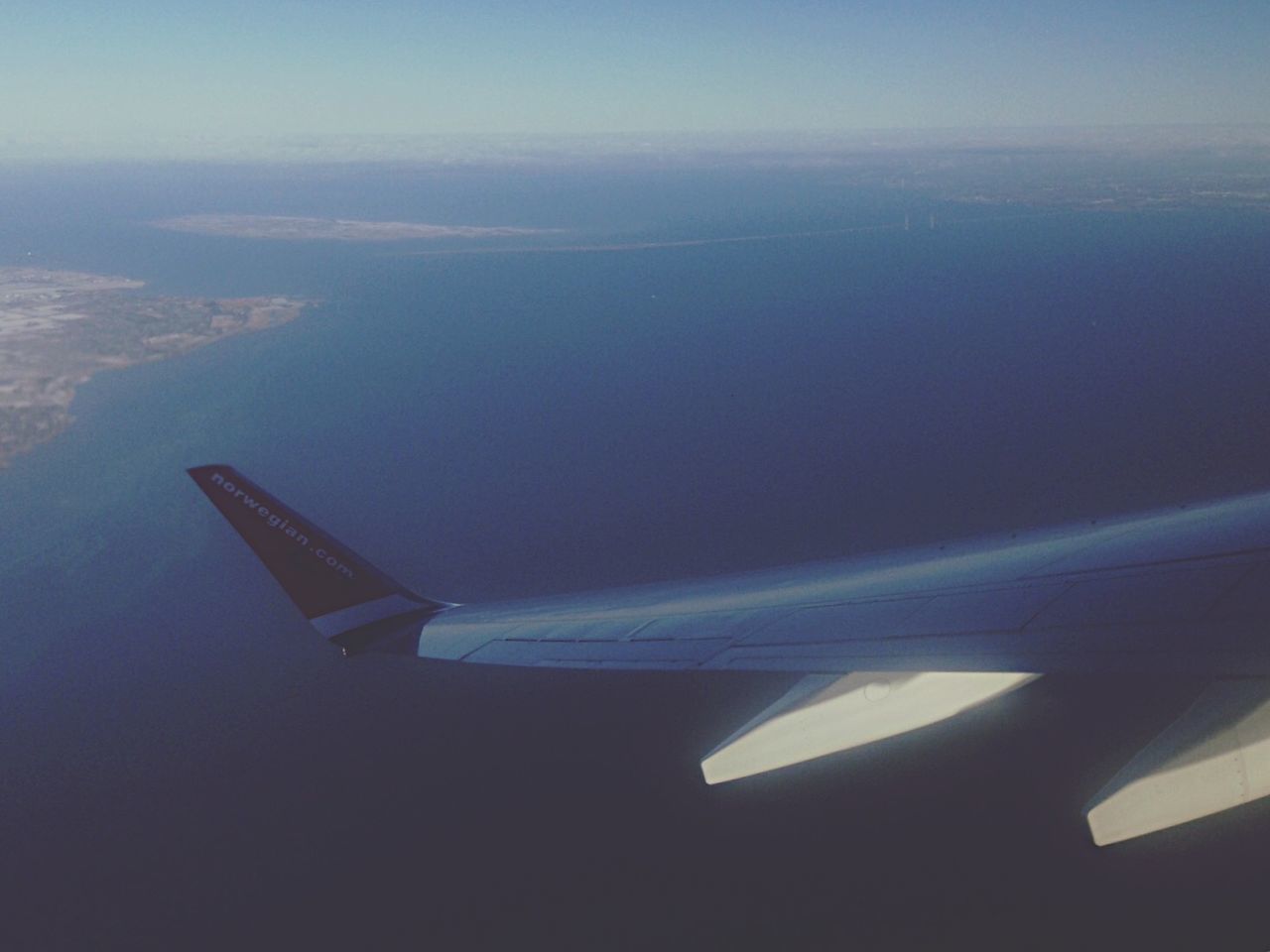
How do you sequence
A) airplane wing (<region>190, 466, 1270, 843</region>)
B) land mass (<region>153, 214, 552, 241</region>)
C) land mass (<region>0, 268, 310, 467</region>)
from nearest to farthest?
airplane wing (<region>190, 466, 1270, 843</region>) → land mass (<region>0, 268, 310, 467</region>) → land mass (<region>153, 214, 552, 241</region>)

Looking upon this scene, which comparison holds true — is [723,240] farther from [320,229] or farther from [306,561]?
[306,561]

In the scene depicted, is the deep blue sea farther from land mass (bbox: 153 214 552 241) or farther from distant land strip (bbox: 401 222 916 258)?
land mass (bbox: 153 214 552 241)

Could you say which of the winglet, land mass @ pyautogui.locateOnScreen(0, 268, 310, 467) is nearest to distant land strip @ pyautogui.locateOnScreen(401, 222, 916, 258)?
land mass @ pyautogui.locateOnScreen(0, 268, 310, 467)

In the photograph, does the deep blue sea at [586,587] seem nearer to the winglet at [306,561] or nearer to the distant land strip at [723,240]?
the winglet at [306,561]

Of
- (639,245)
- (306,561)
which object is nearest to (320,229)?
(639,245)

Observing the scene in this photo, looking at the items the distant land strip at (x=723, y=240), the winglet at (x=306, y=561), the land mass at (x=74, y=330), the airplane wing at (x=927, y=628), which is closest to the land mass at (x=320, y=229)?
the distant land strip at (x=723, y=240)

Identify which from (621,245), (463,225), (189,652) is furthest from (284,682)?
(463,225)

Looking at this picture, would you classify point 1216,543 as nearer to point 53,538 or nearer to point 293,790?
point 293,790
